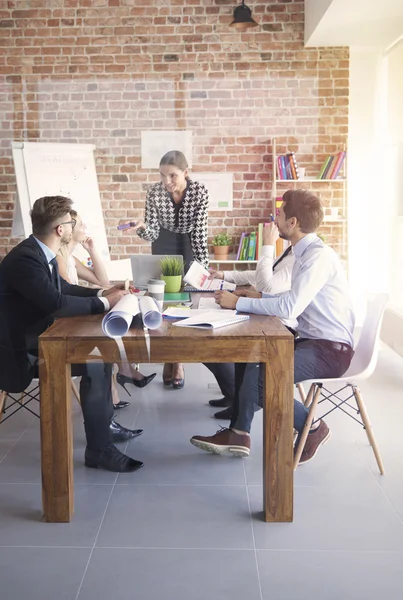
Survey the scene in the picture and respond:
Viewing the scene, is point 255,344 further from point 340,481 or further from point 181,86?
point 181,86

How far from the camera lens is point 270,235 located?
390cm

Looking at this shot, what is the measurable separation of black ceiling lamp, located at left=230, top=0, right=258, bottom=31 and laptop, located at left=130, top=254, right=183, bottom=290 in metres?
1.39

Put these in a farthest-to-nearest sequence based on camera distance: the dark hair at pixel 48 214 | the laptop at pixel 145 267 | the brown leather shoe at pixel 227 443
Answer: the laptop at pixel 145 267 → the dark hair at pixel 48 214 → the brown leather shoe at pixel 227 443

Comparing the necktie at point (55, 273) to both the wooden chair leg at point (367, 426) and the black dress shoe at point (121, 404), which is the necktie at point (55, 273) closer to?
the black dress shoe at point (121, 404)

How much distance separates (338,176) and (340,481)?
1944 millimetres

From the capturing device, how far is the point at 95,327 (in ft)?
8.75

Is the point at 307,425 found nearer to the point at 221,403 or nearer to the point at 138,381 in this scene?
the point at 221,403

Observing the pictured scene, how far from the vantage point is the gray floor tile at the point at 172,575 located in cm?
213

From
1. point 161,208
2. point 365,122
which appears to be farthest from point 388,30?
point 161,208

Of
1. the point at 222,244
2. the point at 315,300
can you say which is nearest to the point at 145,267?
the point at 222,244

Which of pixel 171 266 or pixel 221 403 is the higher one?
pixel 171 266

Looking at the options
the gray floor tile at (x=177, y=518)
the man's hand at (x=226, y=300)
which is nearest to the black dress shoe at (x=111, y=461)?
the gray floor tile at (x=177, y=518)

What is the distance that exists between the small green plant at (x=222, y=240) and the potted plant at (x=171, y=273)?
16.9 inches

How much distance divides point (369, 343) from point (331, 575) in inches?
46.3
